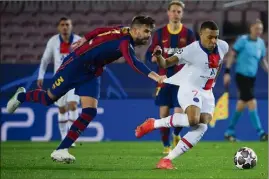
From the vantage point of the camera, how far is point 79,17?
55.3 ft

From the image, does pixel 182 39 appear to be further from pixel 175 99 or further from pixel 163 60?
pixel 163 60

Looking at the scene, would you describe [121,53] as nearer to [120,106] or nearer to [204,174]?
[204,174]

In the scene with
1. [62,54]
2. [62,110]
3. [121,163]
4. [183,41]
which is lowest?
[121,163]

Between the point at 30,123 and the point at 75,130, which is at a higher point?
the point at 75,130

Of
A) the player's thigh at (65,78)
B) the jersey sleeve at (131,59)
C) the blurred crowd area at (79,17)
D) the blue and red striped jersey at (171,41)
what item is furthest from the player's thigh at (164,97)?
the blurred crowd area at (79,17)

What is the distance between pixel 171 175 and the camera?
25.0 feet

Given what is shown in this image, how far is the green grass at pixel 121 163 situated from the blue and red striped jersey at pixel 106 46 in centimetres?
118

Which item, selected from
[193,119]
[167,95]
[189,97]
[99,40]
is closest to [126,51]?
[99,40]

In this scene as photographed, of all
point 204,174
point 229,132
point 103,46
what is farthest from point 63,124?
point 204,174

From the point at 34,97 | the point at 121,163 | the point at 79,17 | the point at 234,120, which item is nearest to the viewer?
the point at 121,163

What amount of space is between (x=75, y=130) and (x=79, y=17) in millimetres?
8346

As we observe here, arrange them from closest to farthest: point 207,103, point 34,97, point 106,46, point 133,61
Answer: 1. point 133,61
2. point 106,46
3. point 207,103
4. point 34,97

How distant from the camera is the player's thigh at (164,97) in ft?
35.3

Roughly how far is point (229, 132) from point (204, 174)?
6.28 meters
